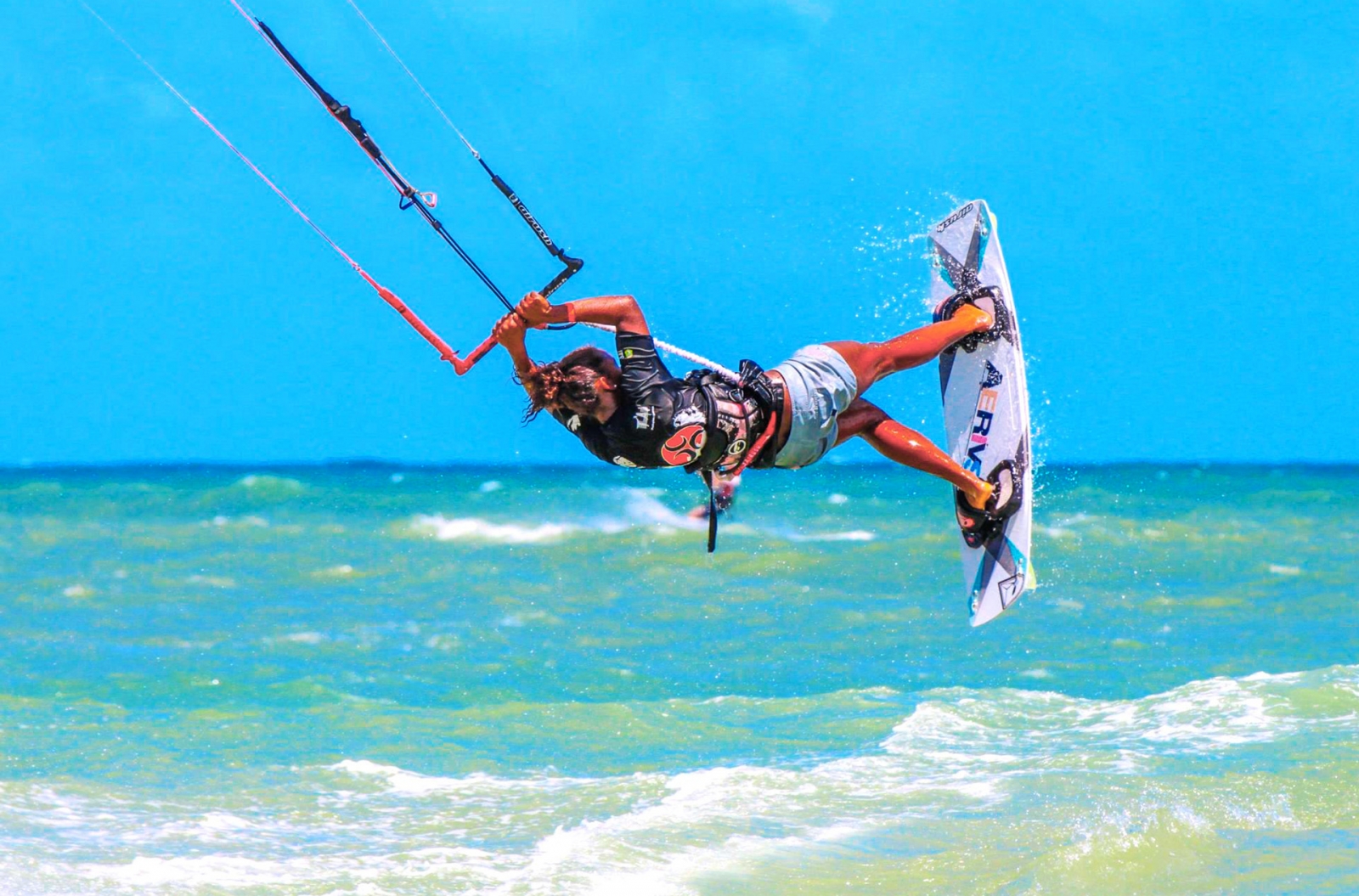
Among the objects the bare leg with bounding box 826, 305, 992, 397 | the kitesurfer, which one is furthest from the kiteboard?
the kitesurfer

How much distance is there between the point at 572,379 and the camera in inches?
185

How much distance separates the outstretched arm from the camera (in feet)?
14.6

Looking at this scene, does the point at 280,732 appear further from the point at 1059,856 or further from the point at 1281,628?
the point at 1281,628

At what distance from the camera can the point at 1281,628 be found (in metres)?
9.01

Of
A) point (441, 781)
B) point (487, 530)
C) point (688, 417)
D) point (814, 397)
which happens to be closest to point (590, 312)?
point (688, 417)

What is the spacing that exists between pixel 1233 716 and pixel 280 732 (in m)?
4.53

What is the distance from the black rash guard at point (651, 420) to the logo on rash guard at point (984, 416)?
158 cm

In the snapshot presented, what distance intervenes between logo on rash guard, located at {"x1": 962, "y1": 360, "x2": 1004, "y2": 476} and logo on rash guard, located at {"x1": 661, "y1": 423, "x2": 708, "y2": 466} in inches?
65.1

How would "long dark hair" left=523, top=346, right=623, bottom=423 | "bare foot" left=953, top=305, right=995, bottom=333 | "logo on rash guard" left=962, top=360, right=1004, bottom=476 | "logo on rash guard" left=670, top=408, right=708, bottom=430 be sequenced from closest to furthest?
"long dark hair" left=523, top=346, right=623, bottom=423
"logo on rash guard" left=670, top=408, right=708, bottom=430
"bare foot" left=953, top=305, right=995, bottom=333
"logo on rash guard" left=962, top=360, right=1004, bottom=476

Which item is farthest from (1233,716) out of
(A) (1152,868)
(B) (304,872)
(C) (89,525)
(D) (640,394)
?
(C) (89,525)

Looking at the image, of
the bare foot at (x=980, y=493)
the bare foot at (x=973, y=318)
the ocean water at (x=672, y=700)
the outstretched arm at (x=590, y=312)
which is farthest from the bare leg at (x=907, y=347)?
the ocean water at (x=672, y=700)

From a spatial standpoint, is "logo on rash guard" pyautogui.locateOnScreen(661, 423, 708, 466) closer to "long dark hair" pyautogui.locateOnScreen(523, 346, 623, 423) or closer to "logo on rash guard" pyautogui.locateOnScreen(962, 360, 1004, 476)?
"long dark hair" pyautogui.locateOnScreen(523, 346, 623, 423)

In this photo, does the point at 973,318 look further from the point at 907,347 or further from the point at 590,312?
the point at 590,312

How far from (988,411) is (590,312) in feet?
7.29
